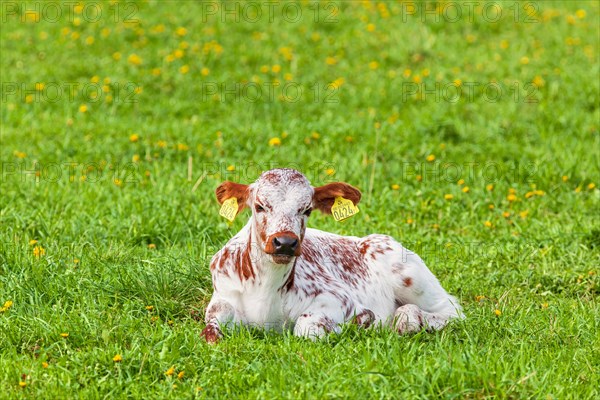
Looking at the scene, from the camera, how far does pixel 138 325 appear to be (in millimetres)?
6535

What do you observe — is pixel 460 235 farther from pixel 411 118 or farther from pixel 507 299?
pixel 411 118

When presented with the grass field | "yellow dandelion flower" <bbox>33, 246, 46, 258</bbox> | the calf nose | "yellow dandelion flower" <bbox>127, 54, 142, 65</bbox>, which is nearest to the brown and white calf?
the calf nose

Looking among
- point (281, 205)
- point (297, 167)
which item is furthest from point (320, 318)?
point (297, 167)

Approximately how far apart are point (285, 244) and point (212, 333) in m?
0.77

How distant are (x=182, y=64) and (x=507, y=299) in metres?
7.42

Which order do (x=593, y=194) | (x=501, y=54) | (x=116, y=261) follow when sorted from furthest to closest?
(x=501, y=54) → (x=593, y=194) → (x=116, y=261)

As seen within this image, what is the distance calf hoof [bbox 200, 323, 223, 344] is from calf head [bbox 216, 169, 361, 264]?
57 centimetres

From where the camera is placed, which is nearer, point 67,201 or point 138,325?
point 138,325

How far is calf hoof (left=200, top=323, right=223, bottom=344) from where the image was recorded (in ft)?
20.6

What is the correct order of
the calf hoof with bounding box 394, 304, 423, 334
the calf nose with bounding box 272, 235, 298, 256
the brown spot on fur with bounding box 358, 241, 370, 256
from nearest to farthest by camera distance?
the calf nose with bounding box 272, 235, 298, 256, the calf hoof with bounding box 394, 304, 423, 334, the brown spot on fur with bounding box 358, 241, 370, 256

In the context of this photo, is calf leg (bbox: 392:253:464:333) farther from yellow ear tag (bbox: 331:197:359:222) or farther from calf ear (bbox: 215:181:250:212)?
calf ear (bbox: 215:181:250:212)

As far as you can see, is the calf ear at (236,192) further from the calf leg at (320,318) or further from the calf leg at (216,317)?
the calf leg at (320,318)

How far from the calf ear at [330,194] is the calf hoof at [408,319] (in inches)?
Answer: 35.2

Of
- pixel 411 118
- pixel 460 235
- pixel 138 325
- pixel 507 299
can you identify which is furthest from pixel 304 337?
pixel 411 118
